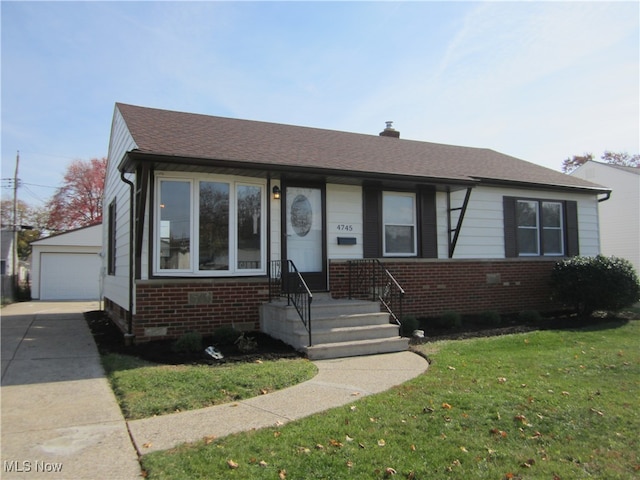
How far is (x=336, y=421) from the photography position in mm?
4391

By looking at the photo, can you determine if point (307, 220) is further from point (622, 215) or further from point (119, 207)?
point (622, 215)

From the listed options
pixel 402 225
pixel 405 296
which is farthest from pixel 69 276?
pixel 405 296

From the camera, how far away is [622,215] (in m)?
22.5

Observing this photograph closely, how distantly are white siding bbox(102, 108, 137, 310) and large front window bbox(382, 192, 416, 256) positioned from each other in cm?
529

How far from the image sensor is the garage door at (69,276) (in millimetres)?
22188

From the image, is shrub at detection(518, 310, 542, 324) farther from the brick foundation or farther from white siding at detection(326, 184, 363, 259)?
white siding at detection(326, 184, 363, 259)

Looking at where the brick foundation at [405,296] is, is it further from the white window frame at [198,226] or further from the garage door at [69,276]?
the garage door at [69,276]

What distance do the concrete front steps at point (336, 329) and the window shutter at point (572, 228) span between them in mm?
6972

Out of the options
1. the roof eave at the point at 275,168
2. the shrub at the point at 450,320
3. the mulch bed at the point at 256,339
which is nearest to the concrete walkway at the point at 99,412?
the mulch bed at the point at 256,339

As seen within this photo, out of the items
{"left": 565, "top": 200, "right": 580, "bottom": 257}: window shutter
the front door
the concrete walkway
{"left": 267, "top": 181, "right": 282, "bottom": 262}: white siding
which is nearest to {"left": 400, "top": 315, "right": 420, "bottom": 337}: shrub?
the concrete walkway

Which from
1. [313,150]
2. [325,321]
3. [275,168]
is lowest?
[325,321]

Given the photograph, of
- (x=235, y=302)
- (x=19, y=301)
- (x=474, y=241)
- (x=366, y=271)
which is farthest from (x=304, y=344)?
(x=19, y=301)

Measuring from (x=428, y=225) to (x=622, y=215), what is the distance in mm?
16488

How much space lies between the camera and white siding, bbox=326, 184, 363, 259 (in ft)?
32.1
